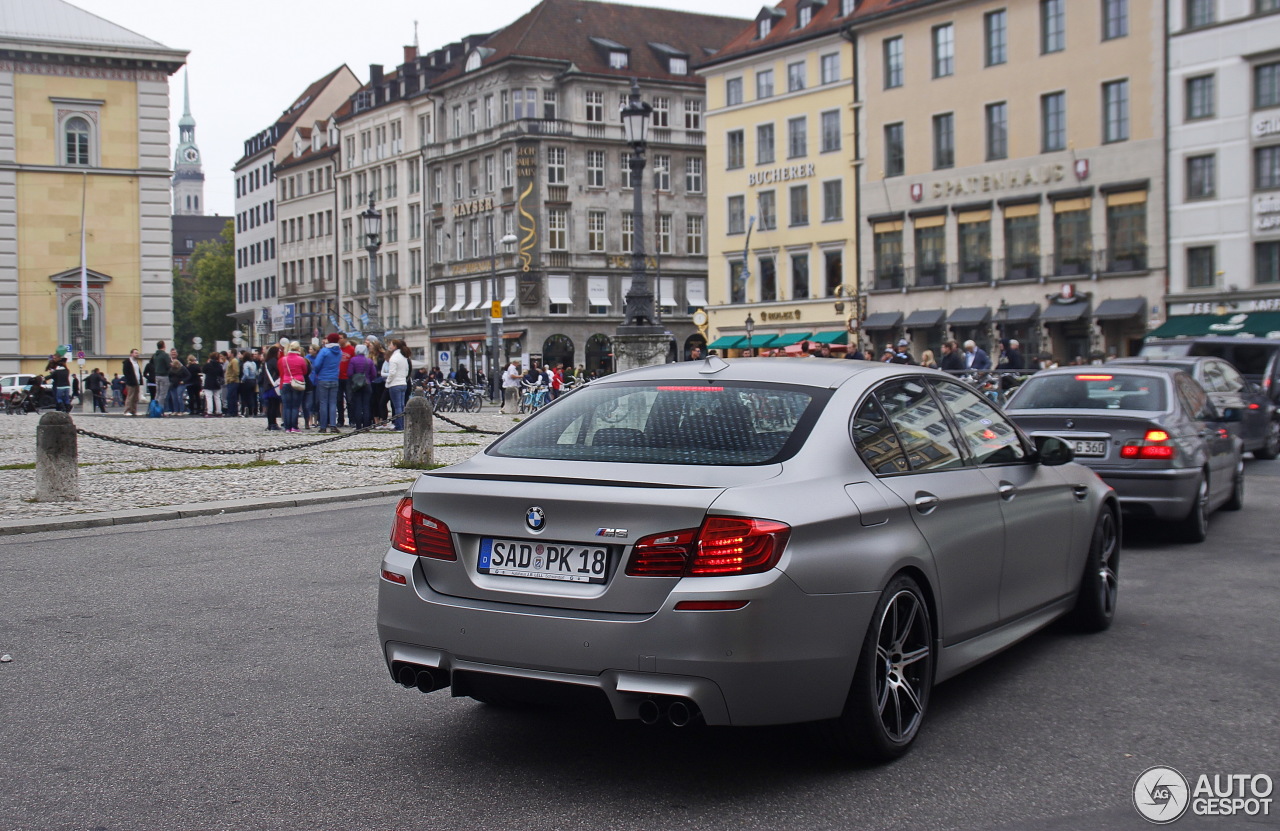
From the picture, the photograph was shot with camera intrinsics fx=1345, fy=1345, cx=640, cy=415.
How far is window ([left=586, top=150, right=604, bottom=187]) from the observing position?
80.2m

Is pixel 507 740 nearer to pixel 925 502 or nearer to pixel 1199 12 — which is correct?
pixel 925 502

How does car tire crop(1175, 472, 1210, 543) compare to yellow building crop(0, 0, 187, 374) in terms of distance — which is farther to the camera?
yellow building crop(0, 0, 187, 374)

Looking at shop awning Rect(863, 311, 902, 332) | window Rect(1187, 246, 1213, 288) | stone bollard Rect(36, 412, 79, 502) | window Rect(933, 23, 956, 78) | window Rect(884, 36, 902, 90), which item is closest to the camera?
stone bollard Rect(36, 412, 79, 502)

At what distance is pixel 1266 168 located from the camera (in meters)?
46.2

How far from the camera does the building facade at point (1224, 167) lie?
46.1 meters

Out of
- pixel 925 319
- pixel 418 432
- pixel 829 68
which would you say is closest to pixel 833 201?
pixel 829 68

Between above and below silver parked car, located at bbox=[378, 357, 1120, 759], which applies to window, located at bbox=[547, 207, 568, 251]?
above

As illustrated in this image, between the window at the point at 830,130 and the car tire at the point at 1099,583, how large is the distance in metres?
56.2

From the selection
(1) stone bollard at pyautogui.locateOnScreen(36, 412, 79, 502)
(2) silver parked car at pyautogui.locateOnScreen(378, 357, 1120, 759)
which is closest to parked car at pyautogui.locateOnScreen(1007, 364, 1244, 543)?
(2) silver parked car at pyautogui.locateOnScreen(378, 357, 1120, 759)

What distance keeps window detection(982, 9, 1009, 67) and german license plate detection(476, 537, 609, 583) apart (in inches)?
2128

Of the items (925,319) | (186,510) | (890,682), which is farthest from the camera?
(925,319)

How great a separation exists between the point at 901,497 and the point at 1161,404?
6830mm

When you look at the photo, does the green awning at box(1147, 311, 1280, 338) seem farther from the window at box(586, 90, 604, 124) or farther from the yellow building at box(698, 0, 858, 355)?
the window at box(586, 90, 604, 124)

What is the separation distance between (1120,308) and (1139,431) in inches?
1653
